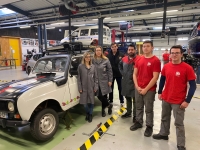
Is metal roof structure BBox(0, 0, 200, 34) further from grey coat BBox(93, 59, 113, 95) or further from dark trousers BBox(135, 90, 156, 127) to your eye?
dark trousers BBox(135, 90, 156, 127)

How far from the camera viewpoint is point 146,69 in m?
2.55

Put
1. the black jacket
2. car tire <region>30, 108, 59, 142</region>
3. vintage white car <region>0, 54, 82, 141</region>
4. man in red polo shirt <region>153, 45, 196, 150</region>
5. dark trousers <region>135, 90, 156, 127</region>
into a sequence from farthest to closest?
the black jacket, dark trousers <region>135, 90, 156, 127</region>, car tire <region>30, 108, 59, 142</region>, vintage white car <region>0, 54, 82, 141</region>, man in red polo shirt <region>153, 45, 196, 150</region>

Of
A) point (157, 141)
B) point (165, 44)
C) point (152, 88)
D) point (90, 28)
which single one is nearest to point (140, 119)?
point (157, 141)

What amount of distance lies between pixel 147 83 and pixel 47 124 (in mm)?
1919

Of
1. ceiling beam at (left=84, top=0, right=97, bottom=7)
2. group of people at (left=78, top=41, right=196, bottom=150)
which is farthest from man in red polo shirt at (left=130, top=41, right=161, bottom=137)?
ceiling beam at (left=84, top=0, right=97, bottom=7)

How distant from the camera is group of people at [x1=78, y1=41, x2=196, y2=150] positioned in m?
2.16

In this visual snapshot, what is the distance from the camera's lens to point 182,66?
83.7 inches

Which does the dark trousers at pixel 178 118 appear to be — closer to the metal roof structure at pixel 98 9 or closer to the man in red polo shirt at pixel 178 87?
the man in red polo shirt at pixel 178 87

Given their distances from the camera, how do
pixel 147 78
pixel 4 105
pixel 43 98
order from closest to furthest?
pixel 4 105, pixel 43 98, pixel 147 78

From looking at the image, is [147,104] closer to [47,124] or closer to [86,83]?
[86,83]

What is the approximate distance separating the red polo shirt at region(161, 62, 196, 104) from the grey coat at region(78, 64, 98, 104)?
145 centimetres

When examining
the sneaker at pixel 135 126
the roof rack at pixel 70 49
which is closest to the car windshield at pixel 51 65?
the roof rack at pixel 70 49

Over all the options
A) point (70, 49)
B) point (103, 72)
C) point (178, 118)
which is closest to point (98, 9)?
point (70, 49)

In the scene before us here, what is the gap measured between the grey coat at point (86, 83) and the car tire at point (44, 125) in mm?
687
